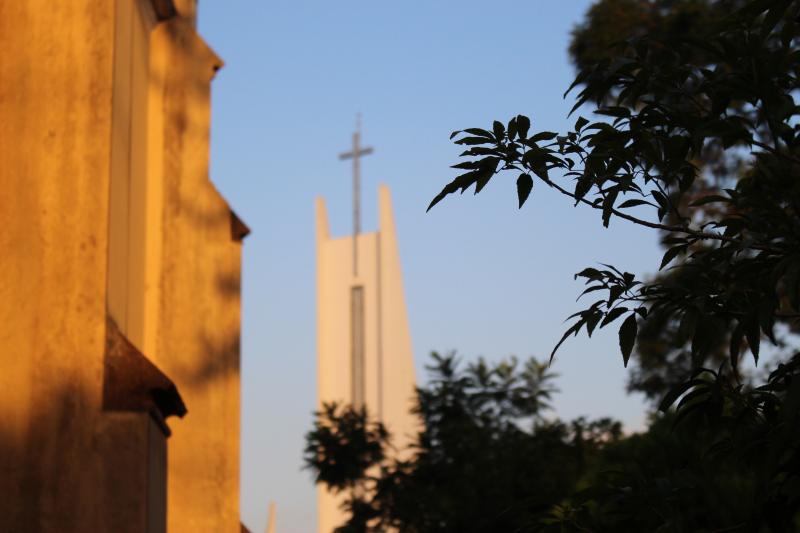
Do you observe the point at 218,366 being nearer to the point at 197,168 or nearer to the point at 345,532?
the point at 197,168

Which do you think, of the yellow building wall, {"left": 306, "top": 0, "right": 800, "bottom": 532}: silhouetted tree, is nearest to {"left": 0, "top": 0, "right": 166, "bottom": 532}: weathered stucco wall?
{"left": 306, "top": 0, "right": 800, "bottom": 532}: silhouetted tree

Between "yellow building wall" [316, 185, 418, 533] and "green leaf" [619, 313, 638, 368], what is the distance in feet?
133

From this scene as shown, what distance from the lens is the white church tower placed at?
45500mm

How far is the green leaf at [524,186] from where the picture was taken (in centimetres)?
416

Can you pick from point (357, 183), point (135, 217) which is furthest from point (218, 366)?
point (357, 183)

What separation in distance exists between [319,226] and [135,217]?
125ft

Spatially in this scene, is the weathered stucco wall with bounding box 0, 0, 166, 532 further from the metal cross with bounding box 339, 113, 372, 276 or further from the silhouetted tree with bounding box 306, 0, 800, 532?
the metal cross with bounding box 339, 113, 372, 276

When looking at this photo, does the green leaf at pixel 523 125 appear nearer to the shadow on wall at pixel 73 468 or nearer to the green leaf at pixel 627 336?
the green leaf at pixel 627 336

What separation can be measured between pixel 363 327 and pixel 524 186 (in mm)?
42630

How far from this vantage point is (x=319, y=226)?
48500 mm

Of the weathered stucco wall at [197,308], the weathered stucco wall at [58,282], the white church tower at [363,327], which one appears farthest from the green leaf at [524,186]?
the white church tower at [363,327]

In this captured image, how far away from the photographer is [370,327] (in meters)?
46.4

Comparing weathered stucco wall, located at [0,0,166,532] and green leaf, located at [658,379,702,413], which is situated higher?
weathered stucco wall, located at [0,0,166,532]

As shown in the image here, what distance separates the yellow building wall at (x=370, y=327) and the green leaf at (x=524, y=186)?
40.3 metres
